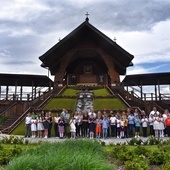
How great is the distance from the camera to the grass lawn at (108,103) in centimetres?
1980

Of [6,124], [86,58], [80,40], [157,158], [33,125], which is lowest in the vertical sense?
[157,158]

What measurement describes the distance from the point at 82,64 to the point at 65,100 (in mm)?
Answer: 11499

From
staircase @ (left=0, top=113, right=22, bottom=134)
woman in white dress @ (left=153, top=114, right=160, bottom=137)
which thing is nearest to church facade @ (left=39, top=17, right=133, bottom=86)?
staircase @ (left=0, top=113, right=22, bottom=134)

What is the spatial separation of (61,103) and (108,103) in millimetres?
3709

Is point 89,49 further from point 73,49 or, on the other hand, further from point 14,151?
point 14,151

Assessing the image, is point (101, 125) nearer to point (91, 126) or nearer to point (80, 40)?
point (91, 126)

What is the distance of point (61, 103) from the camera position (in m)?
21.1

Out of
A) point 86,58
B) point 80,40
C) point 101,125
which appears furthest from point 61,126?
point 86,58

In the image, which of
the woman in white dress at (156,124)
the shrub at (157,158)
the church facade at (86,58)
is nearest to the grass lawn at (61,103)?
the woman in white dress at (156,124)

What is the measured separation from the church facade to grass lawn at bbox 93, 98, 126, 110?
7227 millimetres

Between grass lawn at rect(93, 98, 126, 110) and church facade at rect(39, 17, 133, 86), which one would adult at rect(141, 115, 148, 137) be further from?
church facade at rect(39, 17, 133, 86)

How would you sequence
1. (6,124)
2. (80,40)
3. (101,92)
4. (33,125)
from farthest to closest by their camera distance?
(80,40), (101,92), (6,124), (33,125)

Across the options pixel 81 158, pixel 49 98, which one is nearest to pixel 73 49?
pixel 49 98

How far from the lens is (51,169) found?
5066 millimetres
